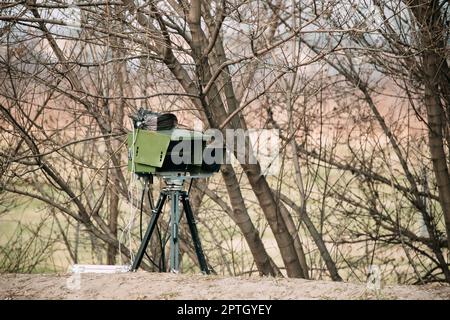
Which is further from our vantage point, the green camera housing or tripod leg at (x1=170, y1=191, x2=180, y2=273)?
tripod leg at (x1=170, y1=191, x2=180, y2=273)

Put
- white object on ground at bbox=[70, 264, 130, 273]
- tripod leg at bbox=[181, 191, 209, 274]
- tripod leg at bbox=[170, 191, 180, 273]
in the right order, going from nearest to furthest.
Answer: tripod leg at bbox=[170, 191, 180, 273], tripod leg at bbox=[181, 191, 209, 274], white object on ground at bbox=[70, 264, 130, 273]

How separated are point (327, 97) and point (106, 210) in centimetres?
352

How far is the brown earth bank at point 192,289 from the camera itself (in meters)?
5.53

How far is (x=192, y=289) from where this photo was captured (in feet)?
18.8

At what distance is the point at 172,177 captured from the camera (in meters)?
6.19

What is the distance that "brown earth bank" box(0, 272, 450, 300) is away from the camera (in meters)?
5.53

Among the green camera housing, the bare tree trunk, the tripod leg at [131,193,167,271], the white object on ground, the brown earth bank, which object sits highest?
the bare tree trunk

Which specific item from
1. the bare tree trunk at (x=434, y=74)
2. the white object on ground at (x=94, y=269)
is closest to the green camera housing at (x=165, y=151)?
the white object on ground at (x=94, y=269)

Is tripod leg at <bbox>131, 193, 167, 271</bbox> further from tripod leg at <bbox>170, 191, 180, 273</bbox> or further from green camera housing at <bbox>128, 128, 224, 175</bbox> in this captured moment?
green camera housing at <bbox>128, 128, 224, 175</bbox>

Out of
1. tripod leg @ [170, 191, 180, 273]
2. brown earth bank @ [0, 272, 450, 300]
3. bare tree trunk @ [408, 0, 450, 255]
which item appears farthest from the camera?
bare tree trunk @ [408, 0, 450, 255]

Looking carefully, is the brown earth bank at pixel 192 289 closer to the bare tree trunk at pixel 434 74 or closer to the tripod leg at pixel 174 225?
the tripod leg at pixel 174 225

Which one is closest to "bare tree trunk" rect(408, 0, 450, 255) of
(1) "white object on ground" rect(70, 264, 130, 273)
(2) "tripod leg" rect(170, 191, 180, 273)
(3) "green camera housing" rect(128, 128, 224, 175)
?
(3) "green camera housing" rect(128, 128, 224, 175)
